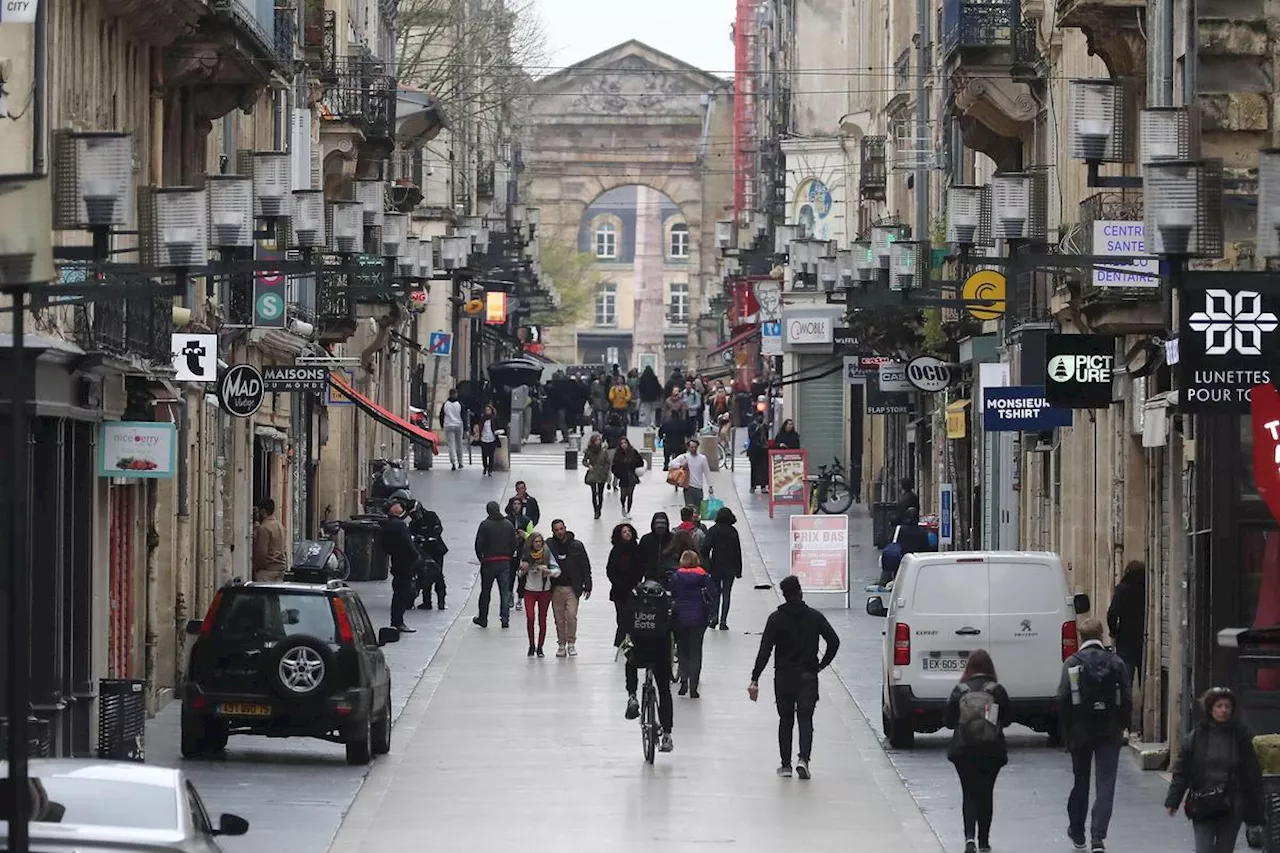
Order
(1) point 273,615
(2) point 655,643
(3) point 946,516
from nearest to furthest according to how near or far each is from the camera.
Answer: (1) point 273,615
(2) point 655,643
(3) point 946,516

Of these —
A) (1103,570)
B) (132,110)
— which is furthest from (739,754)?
(132,110)

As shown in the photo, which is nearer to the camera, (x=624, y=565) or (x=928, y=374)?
(x=624, y=565)

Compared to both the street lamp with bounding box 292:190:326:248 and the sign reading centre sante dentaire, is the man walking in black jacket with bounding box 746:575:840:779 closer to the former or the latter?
the sign reading centre sante dentaire

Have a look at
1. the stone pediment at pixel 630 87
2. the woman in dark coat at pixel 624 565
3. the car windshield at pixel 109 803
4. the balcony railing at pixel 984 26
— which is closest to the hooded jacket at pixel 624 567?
the woman in dark coat at pixel 624 565

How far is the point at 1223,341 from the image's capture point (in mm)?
18672

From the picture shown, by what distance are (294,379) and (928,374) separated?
34.0 ft

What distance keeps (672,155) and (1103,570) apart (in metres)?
105

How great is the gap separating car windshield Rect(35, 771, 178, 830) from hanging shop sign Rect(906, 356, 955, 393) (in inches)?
1174

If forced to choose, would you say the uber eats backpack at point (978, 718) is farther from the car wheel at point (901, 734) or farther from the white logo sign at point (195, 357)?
the white logo sign at point (195, 357)

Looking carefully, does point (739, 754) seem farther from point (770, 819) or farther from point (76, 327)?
point (76, 327)

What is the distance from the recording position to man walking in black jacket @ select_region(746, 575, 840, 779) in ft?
76.8

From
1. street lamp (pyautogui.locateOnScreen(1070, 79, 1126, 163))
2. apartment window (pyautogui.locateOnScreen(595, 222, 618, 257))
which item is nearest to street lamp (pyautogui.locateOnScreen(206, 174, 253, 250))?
street lamp (pyautogui.locateOnScreen(1070, 79, 1126, 163))

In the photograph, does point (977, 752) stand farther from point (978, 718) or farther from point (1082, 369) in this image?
point (1082, 369)

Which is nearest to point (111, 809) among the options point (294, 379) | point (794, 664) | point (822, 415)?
point (794, 664)
